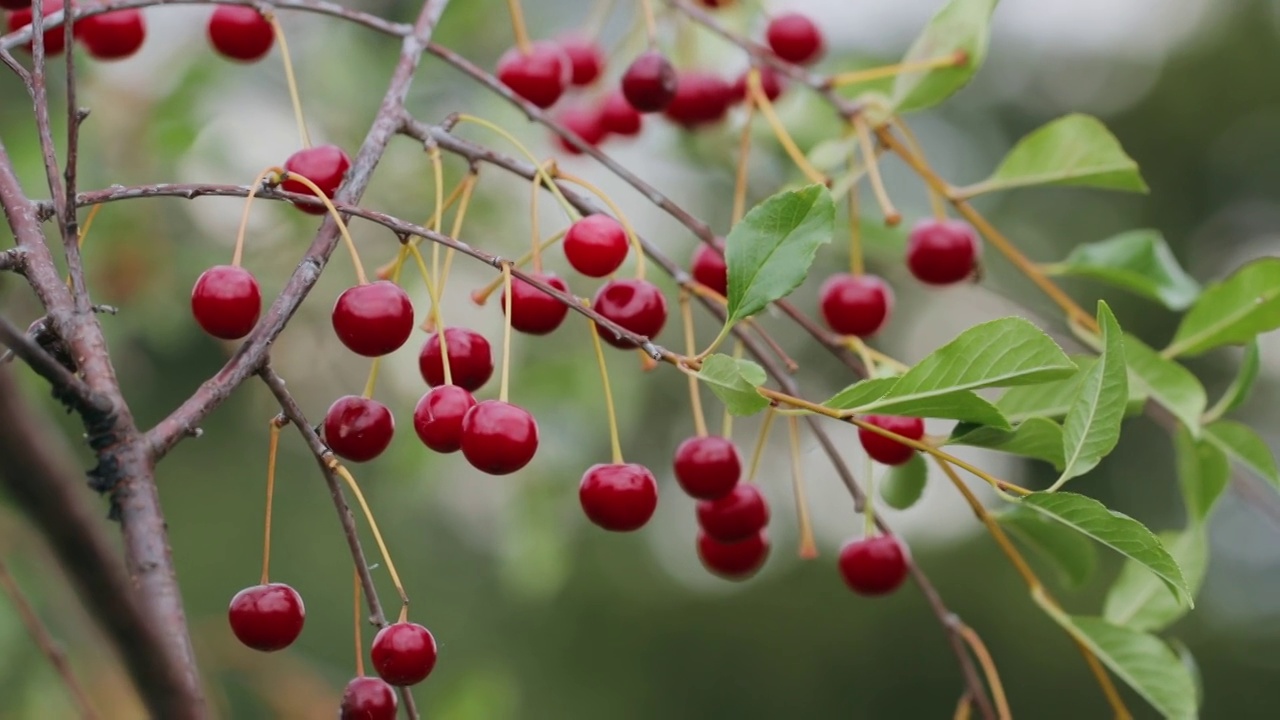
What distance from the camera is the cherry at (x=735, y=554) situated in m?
0.87

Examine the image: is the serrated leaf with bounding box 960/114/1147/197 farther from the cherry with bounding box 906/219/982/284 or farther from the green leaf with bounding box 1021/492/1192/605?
the green leaf with bounding box 1021/492/1192/605

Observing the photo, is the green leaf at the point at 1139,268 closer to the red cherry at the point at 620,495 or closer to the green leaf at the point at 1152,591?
the green leaf at the point at 1152,591

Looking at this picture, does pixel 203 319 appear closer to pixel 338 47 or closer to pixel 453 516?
pixel 338 47

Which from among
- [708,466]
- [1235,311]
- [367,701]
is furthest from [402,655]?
[1235,311]

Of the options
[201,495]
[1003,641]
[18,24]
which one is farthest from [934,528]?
[18,24]

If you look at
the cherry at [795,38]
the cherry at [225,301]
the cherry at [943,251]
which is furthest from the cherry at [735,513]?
the cherry at [795,38]

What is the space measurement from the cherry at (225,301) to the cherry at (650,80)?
45 cm

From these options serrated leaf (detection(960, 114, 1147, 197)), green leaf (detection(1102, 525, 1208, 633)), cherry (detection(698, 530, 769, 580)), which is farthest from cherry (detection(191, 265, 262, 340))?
green leaf (detection(1102, 525, 1208, 633))

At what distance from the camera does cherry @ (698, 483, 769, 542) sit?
2.67ft

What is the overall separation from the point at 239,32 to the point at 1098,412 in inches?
24.5

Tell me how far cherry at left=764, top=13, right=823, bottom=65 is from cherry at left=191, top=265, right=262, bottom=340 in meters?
0.76

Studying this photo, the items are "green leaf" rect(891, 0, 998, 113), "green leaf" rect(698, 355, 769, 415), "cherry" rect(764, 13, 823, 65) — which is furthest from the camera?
"cherry" rect(764, 13, 823, 65)

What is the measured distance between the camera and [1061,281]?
6.53 meters

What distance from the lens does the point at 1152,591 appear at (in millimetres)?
904
